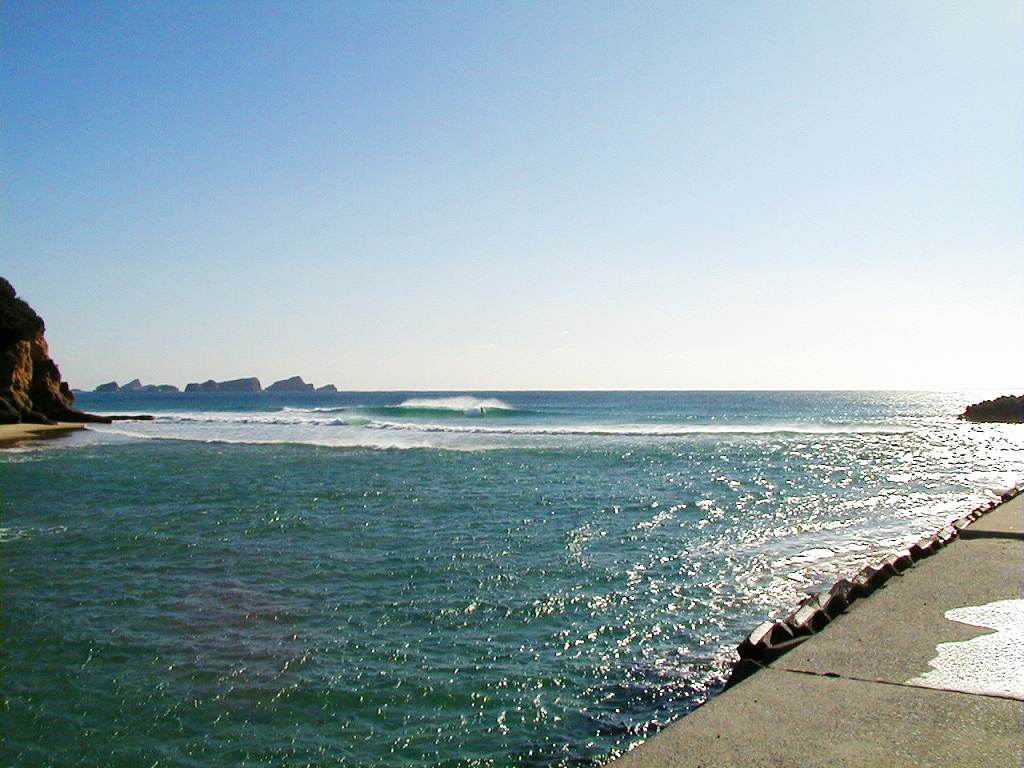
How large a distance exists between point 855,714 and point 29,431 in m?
50.7

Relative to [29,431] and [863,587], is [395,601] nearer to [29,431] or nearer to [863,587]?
[863,587]

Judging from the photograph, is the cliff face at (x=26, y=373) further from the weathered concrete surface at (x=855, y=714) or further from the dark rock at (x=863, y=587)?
the weathered concrete surface at (x=855, y=714)

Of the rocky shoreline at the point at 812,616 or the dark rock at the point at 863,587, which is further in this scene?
the dark rock at the point at 863,587

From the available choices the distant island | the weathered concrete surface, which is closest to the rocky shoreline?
the weathered concrete surface

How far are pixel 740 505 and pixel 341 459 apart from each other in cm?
1709

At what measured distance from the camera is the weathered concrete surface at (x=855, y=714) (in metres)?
4.21

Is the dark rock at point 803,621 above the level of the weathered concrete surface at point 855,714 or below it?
below

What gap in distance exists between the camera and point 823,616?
745cm

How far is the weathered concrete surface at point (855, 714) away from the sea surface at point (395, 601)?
122cm

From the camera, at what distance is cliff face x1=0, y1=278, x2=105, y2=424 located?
49.5 m

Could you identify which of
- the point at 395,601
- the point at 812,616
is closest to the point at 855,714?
the point at 812,616

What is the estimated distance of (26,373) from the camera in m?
52.4

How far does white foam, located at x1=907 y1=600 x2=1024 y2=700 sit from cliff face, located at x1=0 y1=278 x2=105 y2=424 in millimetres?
55283

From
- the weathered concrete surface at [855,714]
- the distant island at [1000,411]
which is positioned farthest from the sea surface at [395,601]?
the distant island at [1000,411]
